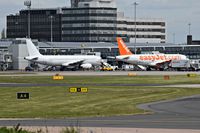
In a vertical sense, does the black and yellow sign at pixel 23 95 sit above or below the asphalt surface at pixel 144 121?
below

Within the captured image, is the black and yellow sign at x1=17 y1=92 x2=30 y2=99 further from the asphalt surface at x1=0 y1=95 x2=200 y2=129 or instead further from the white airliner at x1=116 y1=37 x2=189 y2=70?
the white airliner at x1=116 y1=37 x2=189 y2=70

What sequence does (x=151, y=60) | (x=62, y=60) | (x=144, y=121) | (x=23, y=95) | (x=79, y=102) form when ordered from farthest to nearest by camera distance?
(x=62, y=60), (x=151, y=60), (x=23, y=95), (x=79, y=102), (x=144, y=121)

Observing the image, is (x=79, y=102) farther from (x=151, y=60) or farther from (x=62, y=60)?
(x=62, y=60)

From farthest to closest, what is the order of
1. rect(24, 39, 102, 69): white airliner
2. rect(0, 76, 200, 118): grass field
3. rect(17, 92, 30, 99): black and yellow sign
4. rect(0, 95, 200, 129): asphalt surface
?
rect(24, 39, 102, 69): white airliner → rect(17, 92, 30, 99): black and yellow sign → rect(0, 76, 200, 118): grass field → rect(0, 95, 200, 129): asphalt surface

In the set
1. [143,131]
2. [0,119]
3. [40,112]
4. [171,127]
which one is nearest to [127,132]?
[143,131]

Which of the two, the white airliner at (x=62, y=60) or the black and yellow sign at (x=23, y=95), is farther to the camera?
the white airliner at (x=62, y=60)

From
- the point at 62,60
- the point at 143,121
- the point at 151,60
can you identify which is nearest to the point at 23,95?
the point at 143,121

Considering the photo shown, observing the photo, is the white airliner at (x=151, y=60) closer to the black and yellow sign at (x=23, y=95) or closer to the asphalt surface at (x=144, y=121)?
the black and yellow sign at (x=23, y=95)

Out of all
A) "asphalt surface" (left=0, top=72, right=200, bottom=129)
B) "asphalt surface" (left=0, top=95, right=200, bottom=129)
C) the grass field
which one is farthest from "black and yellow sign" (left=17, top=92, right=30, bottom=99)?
"asphalt surface" (left=0, top=95, right=200, bottom=129)

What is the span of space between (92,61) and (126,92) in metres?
102

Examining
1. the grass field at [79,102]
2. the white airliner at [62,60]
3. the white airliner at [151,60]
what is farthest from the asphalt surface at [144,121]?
the white airliner at [62,60]

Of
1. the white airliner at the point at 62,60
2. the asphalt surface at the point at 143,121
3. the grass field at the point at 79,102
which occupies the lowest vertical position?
the white airliner at the point at 62,60

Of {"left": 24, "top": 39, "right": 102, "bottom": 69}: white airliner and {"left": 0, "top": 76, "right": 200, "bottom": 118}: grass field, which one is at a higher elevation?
{"left": 0, "top": 76, "right": 200, "bottom": 118}: grass field

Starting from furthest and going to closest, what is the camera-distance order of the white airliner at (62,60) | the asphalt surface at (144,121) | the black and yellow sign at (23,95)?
Answer: the white airliner at (62,60) → the black and yellow sign at (23,95) → the asphalt surface at (144,121)
